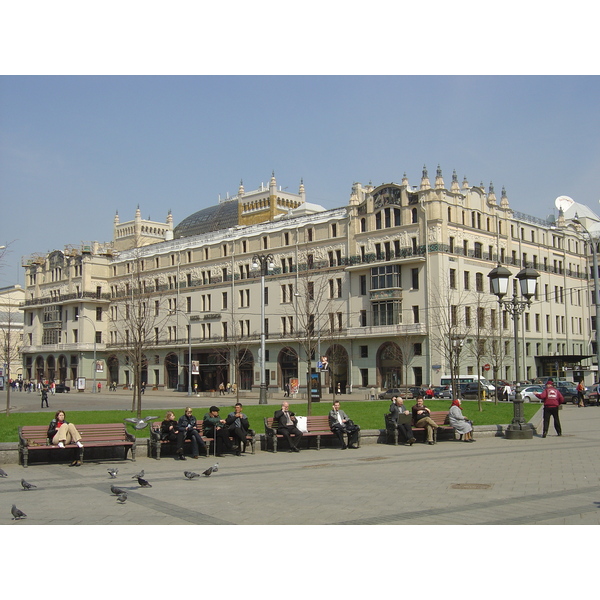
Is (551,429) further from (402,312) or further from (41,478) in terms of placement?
(402,312)

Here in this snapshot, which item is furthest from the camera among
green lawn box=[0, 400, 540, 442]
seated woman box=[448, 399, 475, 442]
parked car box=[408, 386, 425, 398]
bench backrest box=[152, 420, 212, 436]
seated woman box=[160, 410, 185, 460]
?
parked car box=[408, 386, 425, 398]

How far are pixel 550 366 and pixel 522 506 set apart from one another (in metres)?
62.8

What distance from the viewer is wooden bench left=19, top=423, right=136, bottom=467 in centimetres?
1570

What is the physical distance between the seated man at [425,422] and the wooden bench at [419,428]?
0.21 m

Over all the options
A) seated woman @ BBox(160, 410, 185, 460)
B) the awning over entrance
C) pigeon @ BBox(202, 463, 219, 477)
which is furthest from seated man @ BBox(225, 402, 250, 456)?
the awning over entrance

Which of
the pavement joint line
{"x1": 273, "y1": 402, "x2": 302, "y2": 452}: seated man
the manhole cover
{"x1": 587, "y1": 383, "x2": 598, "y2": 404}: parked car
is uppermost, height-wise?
{"x1": 273, "y1": 402, "x2": 302, "y2": 452}: seated man

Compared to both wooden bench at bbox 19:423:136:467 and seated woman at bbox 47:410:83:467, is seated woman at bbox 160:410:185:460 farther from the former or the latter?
seated woman at bbox 47:410:83:467

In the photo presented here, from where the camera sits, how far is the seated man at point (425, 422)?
20.5m

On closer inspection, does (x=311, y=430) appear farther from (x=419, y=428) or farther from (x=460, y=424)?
(x=460, y=424)

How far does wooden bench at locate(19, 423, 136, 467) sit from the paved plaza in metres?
0.38

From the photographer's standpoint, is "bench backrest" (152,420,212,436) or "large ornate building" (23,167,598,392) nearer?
"bench backrest" (152,420,212,436)

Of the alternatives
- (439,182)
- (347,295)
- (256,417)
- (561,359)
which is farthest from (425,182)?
(256,417)

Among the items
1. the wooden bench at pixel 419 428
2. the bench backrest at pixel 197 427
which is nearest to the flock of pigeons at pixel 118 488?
the bench backrest at pixel 197 427

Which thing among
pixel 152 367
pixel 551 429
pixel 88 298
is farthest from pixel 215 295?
pixel 551 429
